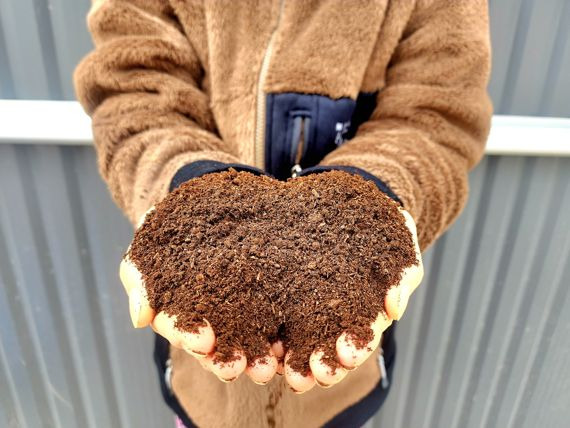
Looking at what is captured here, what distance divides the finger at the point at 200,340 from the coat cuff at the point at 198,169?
0.19m

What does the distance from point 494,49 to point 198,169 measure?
683mm

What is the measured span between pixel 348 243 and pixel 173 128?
0.97ft

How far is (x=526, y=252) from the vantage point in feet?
3.77

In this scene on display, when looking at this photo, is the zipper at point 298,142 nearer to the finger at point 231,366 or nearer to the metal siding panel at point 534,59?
the finger at point 231,366

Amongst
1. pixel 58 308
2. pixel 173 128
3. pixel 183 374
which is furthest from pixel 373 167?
pixel 58 308

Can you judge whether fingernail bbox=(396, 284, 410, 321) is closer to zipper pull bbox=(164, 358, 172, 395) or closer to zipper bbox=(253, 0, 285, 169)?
zipper bbox=(253, 0, 285, 169)

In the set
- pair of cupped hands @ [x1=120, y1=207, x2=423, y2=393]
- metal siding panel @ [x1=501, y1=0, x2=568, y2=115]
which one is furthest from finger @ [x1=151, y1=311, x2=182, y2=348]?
metal siding panel @ [x1=501, y1=0, x2=568, y2=115]

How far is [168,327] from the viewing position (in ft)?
1.46

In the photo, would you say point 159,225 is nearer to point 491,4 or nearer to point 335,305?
point 335,305

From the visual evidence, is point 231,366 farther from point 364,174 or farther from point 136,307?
point 364,174

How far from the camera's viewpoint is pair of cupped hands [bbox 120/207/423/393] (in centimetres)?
44

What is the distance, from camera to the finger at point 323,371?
1.43ft

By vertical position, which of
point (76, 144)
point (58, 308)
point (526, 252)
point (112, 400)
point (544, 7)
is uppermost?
point (544, 7)

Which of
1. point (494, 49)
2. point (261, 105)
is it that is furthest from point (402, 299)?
point (494, 49)
